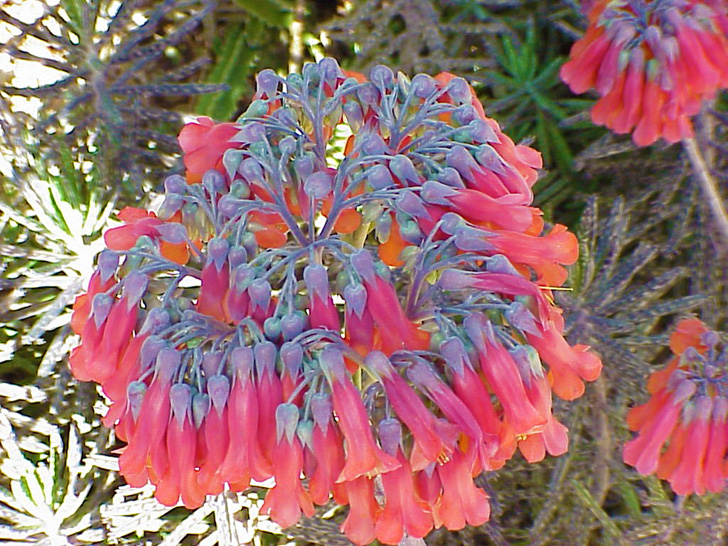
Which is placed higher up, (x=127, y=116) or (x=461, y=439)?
(x=127, y=116)

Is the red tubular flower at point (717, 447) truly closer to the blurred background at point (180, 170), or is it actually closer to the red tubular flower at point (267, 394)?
the blurred background at point (180, 170)

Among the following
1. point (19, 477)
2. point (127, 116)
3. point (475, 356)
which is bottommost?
point (19, 477)

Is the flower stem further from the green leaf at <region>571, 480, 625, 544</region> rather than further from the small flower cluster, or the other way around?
the green leaf at <region>571, 480, 625, 544</region>

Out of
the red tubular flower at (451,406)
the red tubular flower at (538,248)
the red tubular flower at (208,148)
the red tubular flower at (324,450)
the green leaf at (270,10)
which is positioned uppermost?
the green leaf at (270,10)

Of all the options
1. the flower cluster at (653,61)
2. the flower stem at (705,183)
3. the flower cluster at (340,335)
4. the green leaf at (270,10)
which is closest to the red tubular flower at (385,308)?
the flower cluster at (340,335)

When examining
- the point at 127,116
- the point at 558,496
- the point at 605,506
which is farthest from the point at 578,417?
the point at 127,116

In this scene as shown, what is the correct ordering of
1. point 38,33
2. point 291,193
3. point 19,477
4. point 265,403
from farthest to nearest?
point 38,33 → point 19,477 → point 291,193 → point 265,403

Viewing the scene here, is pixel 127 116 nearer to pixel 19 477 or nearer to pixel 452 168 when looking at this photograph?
pixel 19 477
